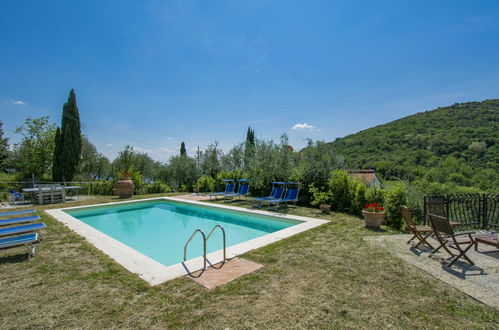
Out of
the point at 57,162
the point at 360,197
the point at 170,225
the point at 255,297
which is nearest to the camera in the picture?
the point at 255,297

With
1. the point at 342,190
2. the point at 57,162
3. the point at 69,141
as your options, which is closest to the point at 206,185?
the point at 342,190

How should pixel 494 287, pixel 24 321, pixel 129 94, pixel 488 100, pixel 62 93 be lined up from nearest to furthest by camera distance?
pixel 24 321 → pixel 494 287 → pixel 129 94 → pixel 62 93 → pixel 488 100

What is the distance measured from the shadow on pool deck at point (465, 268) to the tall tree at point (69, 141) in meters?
21.5

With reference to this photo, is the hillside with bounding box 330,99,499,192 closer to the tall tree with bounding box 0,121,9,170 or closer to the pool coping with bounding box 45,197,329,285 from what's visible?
the pool coping with bounding box 45,197,329,285

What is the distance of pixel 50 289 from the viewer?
312 cm

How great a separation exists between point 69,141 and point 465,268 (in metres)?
23.2

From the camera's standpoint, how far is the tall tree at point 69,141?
1811 centimetres

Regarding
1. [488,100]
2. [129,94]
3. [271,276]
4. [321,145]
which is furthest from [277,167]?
[488,100]

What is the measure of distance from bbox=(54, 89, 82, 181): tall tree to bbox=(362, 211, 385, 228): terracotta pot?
68.4 ft

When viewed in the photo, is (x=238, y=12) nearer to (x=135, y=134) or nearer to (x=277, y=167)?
(x=277, y=167)

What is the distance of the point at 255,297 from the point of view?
2852 millimetres

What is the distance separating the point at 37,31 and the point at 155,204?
974cm

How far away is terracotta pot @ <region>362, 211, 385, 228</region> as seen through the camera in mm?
6215

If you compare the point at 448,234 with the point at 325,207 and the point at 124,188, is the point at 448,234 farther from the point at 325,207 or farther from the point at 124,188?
the point at 124,188
